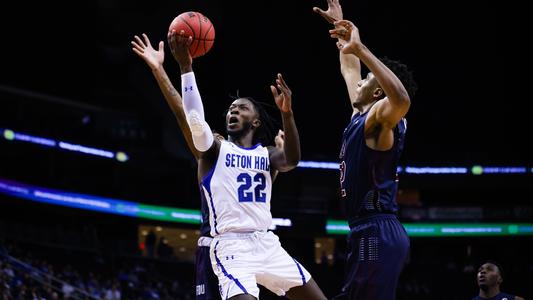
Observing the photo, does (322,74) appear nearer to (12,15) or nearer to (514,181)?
(514,181)

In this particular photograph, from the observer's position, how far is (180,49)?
5.88m

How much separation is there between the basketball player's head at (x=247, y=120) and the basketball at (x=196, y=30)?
2.07 feet

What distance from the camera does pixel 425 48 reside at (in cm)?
3238

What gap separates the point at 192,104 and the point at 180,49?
505 mm

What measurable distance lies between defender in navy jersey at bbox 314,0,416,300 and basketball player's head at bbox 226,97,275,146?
1.35 meters

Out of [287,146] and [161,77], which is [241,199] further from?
[161,77]

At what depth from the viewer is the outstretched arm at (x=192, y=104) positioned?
223 inches

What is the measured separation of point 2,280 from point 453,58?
23.4 meters

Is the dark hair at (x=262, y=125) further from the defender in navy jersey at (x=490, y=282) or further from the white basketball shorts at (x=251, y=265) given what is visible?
the defender in navy jersey at (x=490, y=282)

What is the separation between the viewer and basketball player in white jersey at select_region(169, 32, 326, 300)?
5688 millimetres

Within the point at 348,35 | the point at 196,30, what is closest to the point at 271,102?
the point at 196,30

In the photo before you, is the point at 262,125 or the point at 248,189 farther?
the point at 262,125

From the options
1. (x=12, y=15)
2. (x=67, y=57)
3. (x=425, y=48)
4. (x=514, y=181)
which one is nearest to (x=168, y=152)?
(x=67, y=57)

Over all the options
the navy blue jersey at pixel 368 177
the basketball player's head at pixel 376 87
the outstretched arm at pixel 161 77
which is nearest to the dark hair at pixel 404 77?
the basketball player's head at pixel 376 87
